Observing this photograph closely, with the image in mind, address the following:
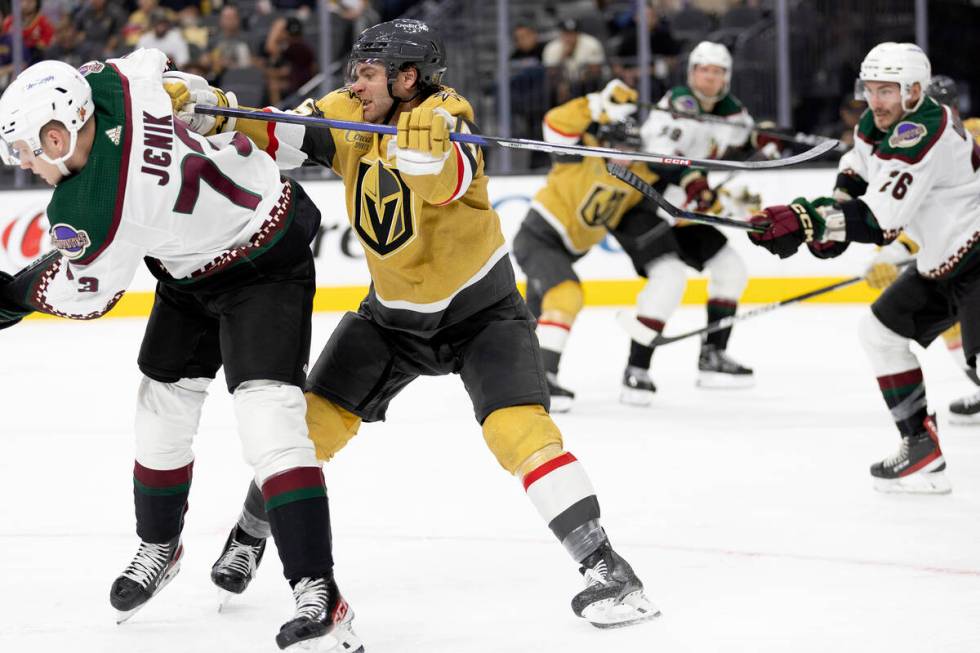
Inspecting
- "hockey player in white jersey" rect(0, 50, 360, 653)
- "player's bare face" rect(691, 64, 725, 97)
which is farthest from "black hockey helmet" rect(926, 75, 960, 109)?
"hockey player in white jersey" rect(0, 50, 360, 653)

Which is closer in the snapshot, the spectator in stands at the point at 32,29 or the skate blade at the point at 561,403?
the skate blade at the point at 561,403

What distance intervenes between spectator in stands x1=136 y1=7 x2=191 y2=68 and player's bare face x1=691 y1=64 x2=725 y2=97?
4305mm

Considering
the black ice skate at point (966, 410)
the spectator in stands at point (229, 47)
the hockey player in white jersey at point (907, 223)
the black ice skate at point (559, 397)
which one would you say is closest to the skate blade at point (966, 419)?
the black ice skate at point (966, 410)

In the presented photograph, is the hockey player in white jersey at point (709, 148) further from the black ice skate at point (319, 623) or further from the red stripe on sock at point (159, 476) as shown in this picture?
the black ice skate at point (319, 623)

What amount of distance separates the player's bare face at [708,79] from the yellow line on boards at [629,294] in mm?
2260

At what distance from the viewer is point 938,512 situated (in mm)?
3699

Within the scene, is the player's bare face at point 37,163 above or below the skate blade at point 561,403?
above

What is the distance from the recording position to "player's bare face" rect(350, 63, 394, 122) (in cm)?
274

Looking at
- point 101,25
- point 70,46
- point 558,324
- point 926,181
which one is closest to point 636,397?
point 558,324

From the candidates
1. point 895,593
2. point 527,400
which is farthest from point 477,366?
point 895,593

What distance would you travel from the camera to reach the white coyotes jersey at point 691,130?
5.89 meters

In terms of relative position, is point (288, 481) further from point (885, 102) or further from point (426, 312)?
point (885, 102)

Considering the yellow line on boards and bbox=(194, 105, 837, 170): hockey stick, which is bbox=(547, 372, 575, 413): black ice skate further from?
the yellow line on boards

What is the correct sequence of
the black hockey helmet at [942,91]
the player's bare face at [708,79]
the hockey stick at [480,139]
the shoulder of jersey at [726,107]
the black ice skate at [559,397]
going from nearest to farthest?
the hockey stick at [480,139], the black hockey helmet at [942,91], the black ice skate at [559,397], the player's bare face at [708,79], the shoulder of jersey at [726,107]
